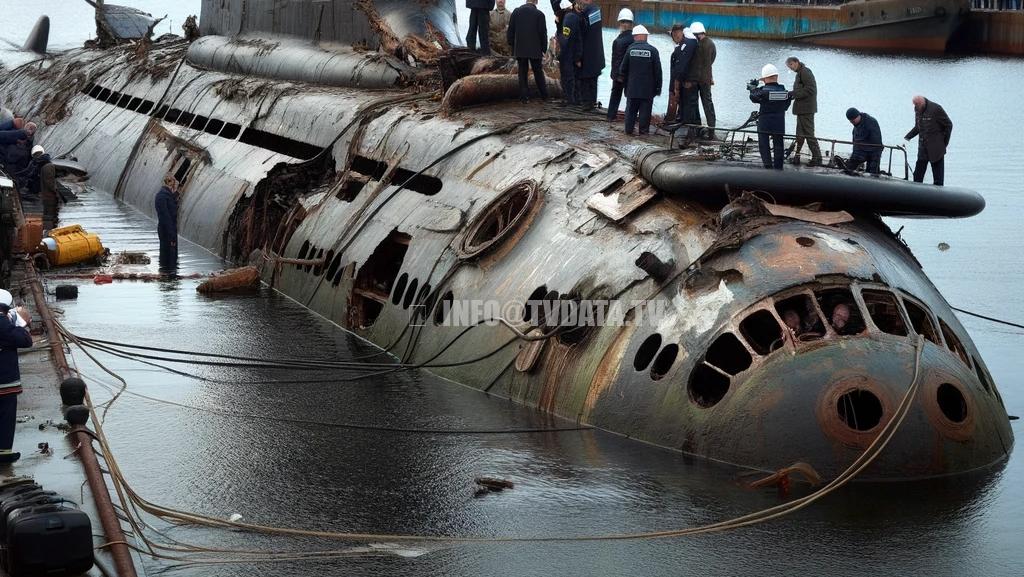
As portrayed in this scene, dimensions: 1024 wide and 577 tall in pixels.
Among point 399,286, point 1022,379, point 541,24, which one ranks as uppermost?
point 541,24

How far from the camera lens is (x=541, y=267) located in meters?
16.4

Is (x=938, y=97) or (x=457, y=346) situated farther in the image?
(x=938, y=97)

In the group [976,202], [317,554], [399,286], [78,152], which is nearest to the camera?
[317,554]

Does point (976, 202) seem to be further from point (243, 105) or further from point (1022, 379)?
point (243, 105)

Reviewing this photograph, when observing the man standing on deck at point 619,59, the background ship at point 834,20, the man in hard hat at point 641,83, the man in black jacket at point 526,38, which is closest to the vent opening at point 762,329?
the man in hard hat at point 641,83

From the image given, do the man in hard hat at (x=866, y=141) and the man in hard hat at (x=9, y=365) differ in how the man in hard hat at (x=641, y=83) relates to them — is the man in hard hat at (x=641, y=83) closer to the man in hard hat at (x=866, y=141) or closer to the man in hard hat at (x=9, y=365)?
the man in hard hat at (x=866, y=141)

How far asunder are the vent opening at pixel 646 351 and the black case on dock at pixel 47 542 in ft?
19.6

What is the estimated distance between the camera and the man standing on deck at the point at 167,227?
25.1 metres

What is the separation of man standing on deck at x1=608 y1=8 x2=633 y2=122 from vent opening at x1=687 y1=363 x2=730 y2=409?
24.0 ft

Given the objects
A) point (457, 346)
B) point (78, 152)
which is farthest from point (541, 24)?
point (78, 152)

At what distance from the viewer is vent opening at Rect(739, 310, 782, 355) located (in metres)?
14.1

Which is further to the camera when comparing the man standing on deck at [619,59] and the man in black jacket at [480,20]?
the man in black jacket at [480,20]

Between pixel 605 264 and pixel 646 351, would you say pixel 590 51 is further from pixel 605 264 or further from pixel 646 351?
pixel 646 351

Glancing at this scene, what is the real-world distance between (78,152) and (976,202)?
2550 cm
